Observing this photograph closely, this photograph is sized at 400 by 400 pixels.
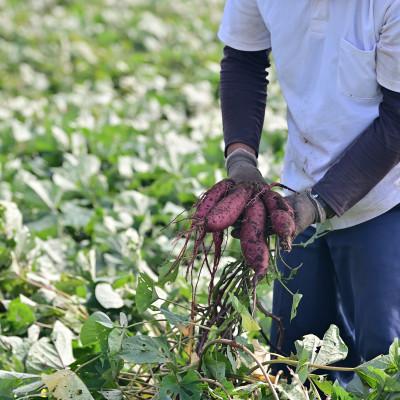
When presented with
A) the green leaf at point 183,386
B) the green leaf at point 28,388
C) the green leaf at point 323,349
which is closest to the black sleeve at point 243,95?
the green leaf at point 323,349

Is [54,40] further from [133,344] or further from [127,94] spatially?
[133,344]

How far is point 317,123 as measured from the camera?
227 cm

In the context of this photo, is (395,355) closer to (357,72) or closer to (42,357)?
(357,72)

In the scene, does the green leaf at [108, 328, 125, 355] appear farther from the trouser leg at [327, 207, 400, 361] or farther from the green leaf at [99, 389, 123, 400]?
the trouser leg at [327, 207, 400, 361]

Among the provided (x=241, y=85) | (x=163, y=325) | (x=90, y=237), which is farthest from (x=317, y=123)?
(x=90, y=237)

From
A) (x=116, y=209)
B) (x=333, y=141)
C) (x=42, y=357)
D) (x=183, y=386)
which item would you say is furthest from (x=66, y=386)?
(x=116, y=209)

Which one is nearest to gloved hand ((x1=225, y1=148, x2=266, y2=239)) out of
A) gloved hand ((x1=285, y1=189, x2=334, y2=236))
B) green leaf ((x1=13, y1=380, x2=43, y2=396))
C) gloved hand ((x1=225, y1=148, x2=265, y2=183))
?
gloved hand ((x1=225, y1=148, x2=265, y2=183))

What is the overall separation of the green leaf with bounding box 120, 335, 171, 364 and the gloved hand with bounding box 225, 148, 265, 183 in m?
0.42

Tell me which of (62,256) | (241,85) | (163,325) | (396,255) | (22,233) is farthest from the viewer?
(62,256)

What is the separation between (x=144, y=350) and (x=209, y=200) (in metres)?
0.38

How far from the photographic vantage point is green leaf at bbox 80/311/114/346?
2.28 metres

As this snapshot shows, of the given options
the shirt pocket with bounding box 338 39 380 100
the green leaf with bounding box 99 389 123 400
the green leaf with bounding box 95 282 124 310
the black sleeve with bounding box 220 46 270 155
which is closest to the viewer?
the shirt pocket with bounding box 338 39 380 100

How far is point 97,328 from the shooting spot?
2.30 metres

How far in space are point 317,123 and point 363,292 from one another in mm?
442
